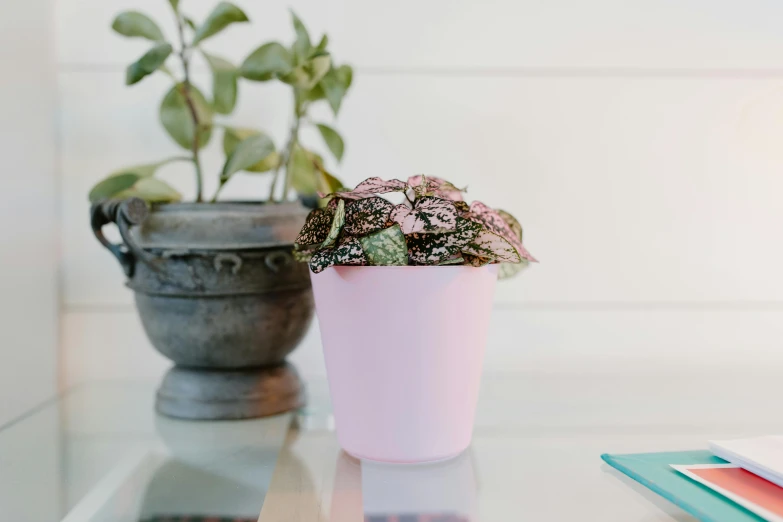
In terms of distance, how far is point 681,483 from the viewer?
508 millimetres

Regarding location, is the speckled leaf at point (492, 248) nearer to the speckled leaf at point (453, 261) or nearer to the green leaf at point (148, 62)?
the speckled leaf at point (453, 261)

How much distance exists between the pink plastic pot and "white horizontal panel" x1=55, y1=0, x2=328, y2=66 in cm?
51

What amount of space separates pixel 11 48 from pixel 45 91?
0.36ft

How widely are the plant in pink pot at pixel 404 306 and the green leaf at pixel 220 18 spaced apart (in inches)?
10.7

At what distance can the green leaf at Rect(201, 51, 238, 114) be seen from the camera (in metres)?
0.80

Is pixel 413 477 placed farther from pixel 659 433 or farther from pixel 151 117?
pixel 151 117

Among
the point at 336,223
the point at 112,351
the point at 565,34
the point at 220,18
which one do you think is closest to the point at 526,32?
the point at 565,34

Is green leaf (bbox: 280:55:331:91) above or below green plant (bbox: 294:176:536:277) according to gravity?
above

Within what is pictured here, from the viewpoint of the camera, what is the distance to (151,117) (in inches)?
37.9

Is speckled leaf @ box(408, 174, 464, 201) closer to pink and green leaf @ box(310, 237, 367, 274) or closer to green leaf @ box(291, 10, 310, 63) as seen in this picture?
pink and green leaf @ box(310, 237, 367, 274)

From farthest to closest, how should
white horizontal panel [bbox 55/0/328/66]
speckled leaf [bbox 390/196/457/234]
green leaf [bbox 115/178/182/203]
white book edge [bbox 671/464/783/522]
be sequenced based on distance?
white horizontal panel [bbox 55/0/328/66]
green leaf [bbox 115/178/182/203]
speckled leaf [bbox 390/196/457/234]
white book edge [bbox 671/464/783/522]

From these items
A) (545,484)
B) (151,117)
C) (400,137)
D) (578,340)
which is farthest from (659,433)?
(151,117)

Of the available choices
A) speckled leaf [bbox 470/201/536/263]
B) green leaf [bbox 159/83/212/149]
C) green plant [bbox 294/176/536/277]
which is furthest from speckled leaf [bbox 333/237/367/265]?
green leaf [bbox 159/83/212/149]

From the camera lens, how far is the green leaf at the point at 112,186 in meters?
0.76
